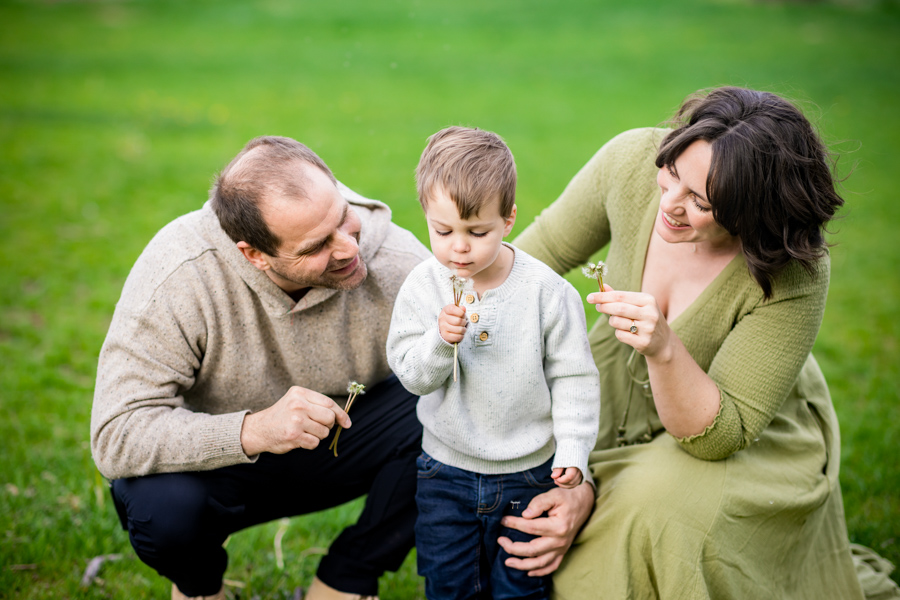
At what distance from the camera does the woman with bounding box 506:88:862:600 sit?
Answer: 2139 mm

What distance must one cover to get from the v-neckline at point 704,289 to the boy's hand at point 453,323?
0.84 metres

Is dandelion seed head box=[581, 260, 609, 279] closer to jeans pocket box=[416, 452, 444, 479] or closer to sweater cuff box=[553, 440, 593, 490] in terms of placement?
sweater cuff box=[553, 440, 593, 490]

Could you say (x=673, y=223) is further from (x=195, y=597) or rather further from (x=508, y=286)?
(x=195, y=597)

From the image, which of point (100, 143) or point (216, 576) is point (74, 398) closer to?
point (216, 576)

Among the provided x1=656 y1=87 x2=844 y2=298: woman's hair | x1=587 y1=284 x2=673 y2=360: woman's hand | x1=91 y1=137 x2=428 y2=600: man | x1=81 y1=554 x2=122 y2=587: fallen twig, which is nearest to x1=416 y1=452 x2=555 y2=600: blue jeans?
x1=91 y1=137 x2=428 y2=600: man

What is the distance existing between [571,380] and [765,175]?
75 cm

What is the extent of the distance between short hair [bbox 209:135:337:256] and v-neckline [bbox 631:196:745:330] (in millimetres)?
1020

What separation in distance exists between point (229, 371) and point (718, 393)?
150 centimetres

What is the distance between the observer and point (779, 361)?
7.55 feet

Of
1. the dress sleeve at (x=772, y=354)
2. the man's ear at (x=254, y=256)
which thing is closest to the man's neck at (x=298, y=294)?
the man's ear at (x=254, y=256)

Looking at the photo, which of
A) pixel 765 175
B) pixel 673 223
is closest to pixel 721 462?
pixel 673 223

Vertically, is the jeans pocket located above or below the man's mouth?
below

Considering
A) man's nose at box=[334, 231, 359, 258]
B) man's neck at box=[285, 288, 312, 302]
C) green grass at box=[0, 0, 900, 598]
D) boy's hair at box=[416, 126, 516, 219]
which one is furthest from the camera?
green grass at box=[0, 0, 900, 598]

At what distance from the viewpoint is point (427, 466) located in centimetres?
239
